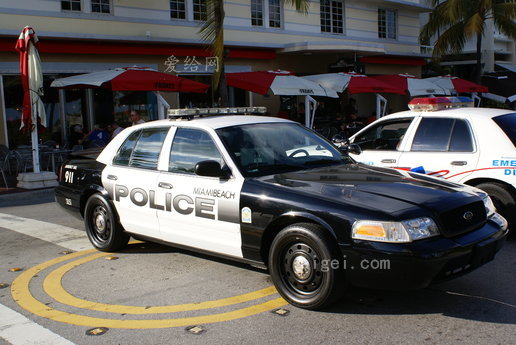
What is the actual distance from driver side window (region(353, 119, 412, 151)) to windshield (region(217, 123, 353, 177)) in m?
1.85

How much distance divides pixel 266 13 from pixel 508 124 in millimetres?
14817

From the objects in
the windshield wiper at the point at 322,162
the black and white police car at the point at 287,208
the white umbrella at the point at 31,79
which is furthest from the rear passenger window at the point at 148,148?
the white umbrella at the point at 31,79

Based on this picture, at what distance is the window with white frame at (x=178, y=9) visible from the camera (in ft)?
58.0

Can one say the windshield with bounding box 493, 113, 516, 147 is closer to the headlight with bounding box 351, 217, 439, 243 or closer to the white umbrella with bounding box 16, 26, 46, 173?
the headlight with bounding box 351, 217, 439, 243

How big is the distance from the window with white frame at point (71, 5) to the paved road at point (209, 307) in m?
10.8

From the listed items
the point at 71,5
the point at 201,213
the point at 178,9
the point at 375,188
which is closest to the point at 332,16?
the point at 178,9

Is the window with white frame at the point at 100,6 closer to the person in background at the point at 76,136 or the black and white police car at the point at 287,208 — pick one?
the person in background at the point at 76,136

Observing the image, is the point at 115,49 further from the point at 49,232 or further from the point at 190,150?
the point at 190,150

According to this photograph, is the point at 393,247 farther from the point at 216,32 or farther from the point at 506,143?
the point at 216,32

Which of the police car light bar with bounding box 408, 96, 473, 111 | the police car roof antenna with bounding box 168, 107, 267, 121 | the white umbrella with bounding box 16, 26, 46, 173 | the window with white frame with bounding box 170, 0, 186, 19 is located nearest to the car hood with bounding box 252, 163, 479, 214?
the police car roof antenna with bounding box 168, 107, 267, 121

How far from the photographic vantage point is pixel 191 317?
176 inches

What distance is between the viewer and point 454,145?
6895 millimetres

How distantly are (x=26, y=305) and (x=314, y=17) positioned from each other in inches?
746

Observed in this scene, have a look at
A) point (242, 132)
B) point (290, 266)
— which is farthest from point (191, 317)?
point (242, 132)
